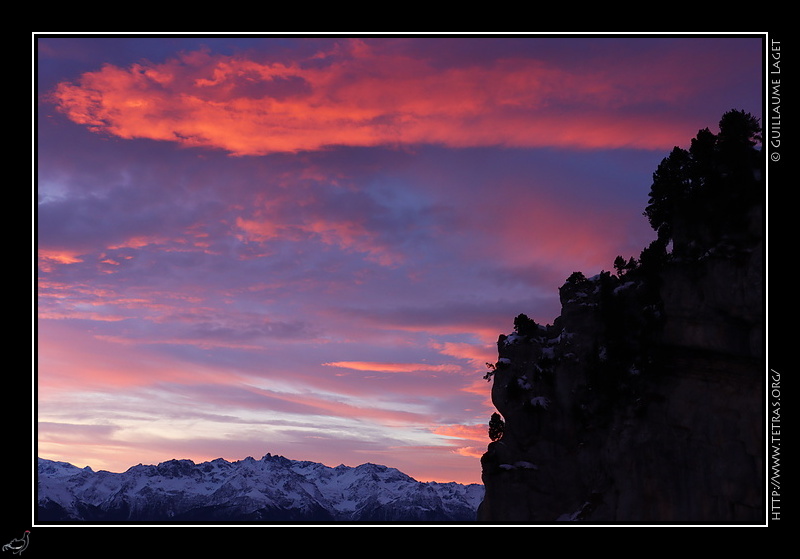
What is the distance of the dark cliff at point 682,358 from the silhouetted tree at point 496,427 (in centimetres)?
1788

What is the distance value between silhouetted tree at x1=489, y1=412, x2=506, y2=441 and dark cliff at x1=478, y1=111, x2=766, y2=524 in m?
17.9

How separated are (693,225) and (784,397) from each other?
42798 millimetres

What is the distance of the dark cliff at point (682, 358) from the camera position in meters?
66.1

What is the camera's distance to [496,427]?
350 ft

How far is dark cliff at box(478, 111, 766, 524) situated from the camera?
6606cm

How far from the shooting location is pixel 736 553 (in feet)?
100

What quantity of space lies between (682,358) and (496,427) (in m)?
39.2
